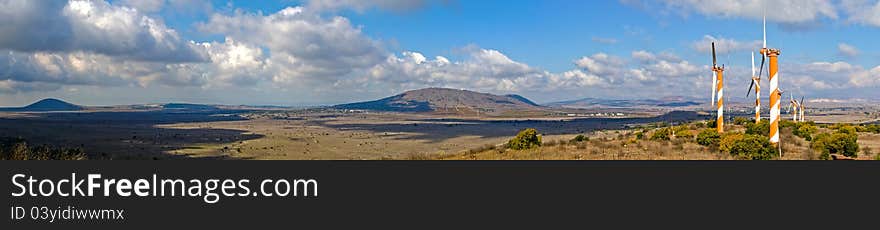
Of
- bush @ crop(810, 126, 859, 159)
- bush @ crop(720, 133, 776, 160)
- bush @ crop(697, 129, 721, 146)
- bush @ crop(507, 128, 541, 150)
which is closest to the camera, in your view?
bush @ crop(720, 133, 776, 160)

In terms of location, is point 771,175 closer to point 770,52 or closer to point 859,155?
point 770,52

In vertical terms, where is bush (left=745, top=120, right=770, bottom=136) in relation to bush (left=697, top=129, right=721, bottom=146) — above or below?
above

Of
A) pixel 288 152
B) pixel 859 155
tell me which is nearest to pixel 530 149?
pixel 859 155

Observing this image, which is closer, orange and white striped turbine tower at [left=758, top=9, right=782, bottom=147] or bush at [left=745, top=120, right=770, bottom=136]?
orange and white striped turbine tower at [left=758, top=9, right=782, bottom=147]

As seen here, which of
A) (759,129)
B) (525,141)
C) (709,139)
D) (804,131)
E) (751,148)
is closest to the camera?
(751,148)

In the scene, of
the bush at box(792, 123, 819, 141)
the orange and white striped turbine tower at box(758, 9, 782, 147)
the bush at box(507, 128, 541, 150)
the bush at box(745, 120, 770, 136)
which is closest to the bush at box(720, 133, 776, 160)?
the orange and white striped turbine tower at box(758, 9, 782, 147)

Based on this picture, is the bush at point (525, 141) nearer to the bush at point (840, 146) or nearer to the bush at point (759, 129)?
the bush at point (840, 146)

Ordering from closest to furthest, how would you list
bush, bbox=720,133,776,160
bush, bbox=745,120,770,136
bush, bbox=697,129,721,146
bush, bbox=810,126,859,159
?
1. bush, bbox=720,133,776,160
2. bush, bbox=810,126,859,159
3. bush, bbox=697,129,721,146
4. bush, bbox=745,120,770,136

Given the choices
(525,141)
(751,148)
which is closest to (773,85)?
(751,148)

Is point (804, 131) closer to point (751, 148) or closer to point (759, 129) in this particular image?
point (759, 129)

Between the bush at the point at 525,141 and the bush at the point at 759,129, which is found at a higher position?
the bush at the point at 759,129

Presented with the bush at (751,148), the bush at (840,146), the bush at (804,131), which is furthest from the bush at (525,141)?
the bush at (804,131)

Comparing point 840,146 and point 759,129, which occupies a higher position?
point 759,129

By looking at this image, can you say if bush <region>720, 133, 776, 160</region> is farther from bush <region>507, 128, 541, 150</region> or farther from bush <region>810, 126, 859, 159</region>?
bush <region>507, 128, 541, 150</region>
